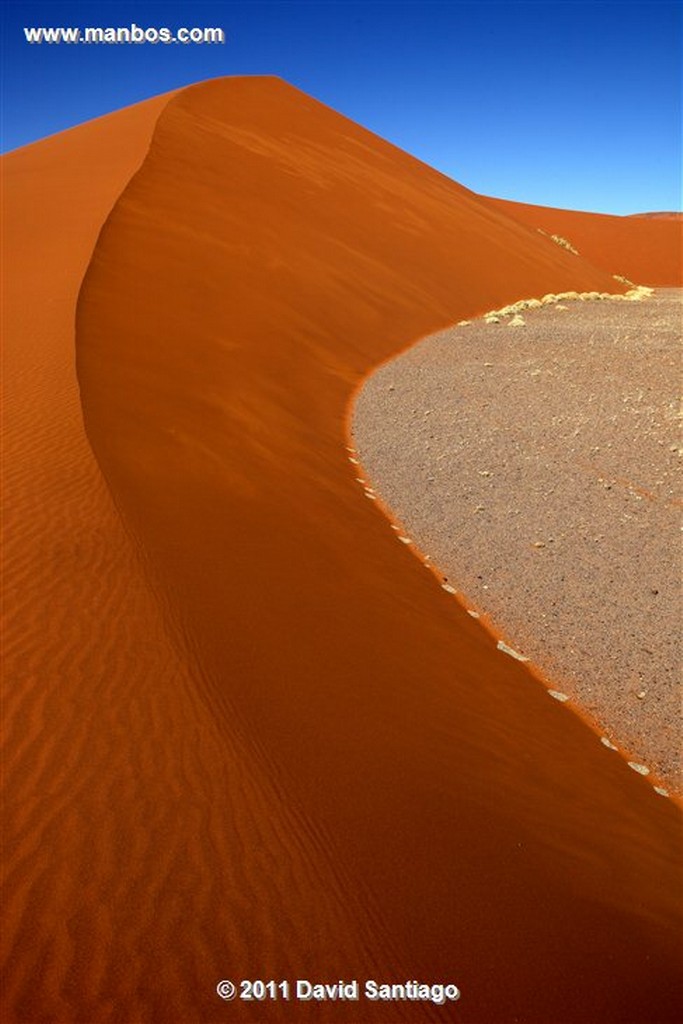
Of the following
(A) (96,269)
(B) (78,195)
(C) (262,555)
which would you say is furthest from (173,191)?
(C) (262,555)

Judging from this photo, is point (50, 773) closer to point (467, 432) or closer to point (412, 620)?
point (412, 620)

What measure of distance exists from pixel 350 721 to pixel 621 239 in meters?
61.7

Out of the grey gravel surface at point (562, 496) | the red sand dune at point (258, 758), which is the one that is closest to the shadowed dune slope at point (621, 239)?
the grey gravel surface at point (562, 496)

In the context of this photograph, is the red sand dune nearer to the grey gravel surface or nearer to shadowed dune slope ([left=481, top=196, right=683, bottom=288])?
the grey gravel surface

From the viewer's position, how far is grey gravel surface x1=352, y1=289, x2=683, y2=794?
6211 millimetres

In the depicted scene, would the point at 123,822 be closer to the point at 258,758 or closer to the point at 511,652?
the point at 258,758

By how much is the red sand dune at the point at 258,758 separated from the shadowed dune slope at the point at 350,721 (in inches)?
0.7

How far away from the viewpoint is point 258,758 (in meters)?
4.12

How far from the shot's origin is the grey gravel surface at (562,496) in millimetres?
6211

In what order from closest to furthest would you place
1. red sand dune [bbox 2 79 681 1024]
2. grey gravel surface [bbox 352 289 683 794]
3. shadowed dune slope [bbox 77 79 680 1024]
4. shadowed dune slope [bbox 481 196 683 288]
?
red sand dune [bbox 2 79 681 1024] → shadowed dune slope [bbox 77 79 680 1024] → grey gravel surface [bbox 352 289 683 794] → shadowed dune slope [bbox 481 196 683 288]

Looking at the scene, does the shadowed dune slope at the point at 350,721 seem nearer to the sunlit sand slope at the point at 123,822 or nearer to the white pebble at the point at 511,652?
the sunlit sand slope at the point at 123,822

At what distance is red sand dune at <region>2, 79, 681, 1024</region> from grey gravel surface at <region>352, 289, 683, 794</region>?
0.54 meters

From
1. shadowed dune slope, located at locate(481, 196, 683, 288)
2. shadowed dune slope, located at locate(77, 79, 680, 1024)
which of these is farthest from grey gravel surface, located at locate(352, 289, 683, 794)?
shadowed dune slope, located at locate(481, 196, 683, 288)

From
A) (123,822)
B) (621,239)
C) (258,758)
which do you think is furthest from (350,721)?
(621,239)
